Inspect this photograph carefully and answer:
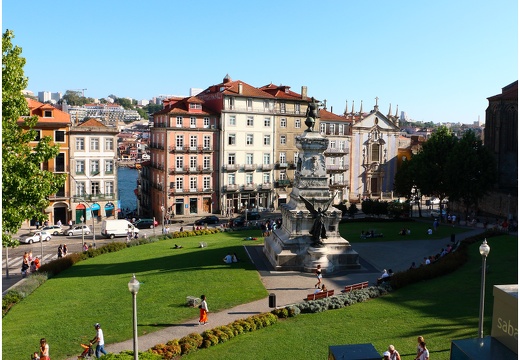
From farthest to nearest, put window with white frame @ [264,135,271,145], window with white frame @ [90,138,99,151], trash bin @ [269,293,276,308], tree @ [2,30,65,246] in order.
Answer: window with white frame @ [264,135,271,145], window with white frame @ [90,138,99,151], trash bin @ [269,293,276,308], tree @ [2,30,65,246]

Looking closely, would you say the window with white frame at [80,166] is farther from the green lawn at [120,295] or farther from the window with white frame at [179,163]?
the green lawn at [120,295]

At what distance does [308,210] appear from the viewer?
32.4 meters

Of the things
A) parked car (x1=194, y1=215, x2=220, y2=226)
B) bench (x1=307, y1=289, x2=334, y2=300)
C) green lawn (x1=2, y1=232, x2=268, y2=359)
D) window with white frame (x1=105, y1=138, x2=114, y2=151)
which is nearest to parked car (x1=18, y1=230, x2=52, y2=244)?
green lawn (x1=2, y1=232, x2=268, y2=359)

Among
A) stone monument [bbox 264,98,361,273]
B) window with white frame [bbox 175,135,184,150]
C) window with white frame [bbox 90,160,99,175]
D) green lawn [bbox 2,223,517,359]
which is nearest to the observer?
green lawn [bbox 2,223,517,359]

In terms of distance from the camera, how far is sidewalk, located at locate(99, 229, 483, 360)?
21.0 meters

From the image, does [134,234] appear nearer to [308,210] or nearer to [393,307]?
[308,210]

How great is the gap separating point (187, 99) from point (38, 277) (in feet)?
113

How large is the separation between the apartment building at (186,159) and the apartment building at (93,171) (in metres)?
5.98

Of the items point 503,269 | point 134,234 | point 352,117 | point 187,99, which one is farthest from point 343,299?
point 352,117

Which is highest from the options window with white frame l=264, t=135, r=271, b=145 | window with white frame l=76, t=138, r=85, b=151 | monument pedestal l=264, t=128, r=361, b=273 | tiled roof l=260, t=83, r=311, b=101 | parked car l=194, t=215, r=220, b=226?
tiled roof l=260, t=83, r=311, b=101

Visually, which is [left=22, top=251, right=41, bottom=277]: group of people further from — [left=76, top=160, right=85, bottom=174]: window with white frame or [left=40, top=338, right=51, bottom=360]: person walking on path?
[left=76, top=160, right=85, bottom=174]: window with white frame

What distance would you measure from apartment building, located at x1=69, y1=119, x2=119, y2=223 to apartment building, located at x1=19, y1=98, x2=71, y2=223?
58cm

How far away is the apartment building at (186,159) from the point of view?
59.4m

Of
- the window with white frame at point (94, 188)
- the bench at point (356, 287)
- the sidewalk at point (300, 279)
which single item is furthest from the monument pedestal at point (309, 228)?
the window with white frame at point (94, 188)
